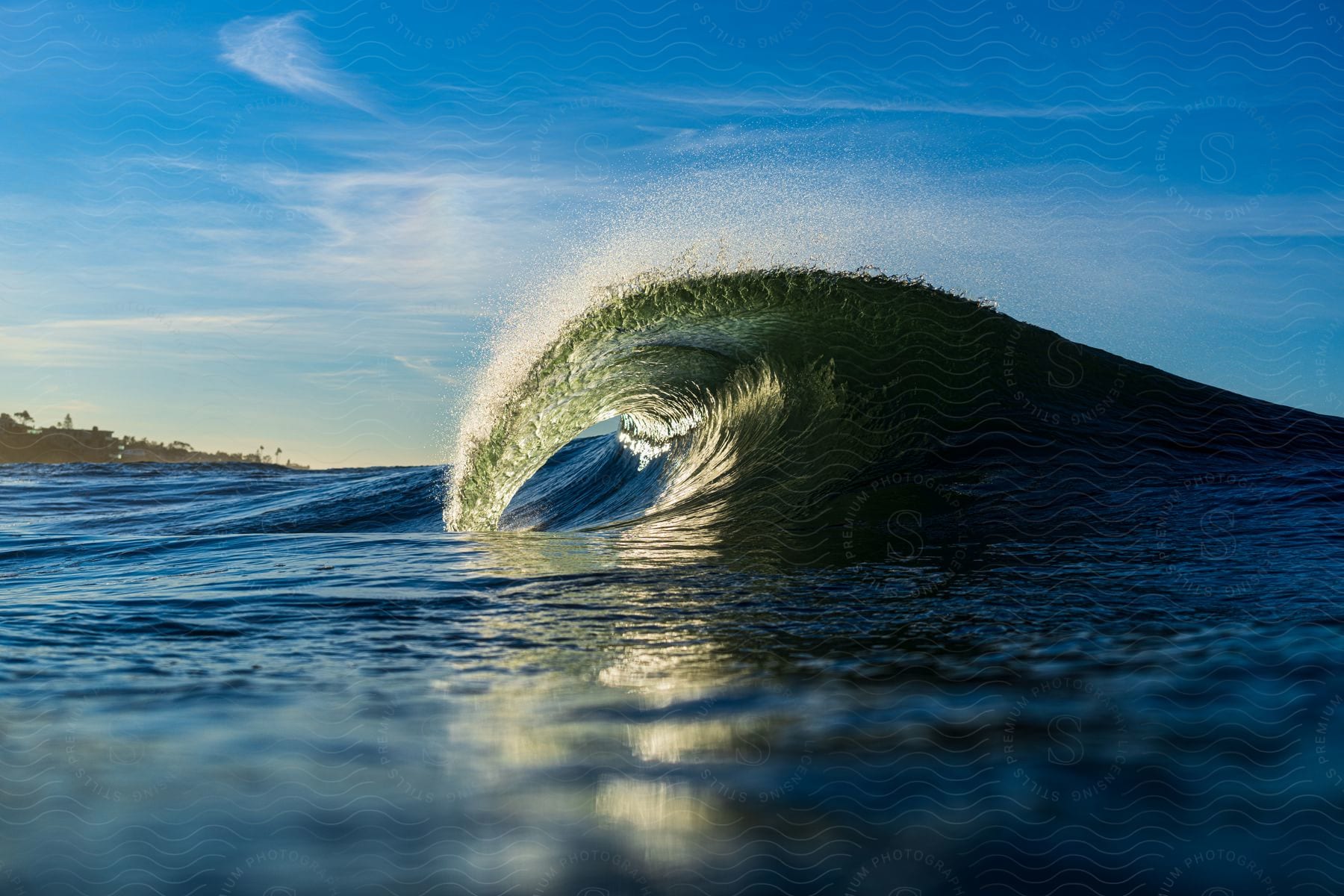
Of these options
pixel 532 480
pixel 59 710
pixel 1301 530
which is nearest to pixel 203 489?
pixel 532 480

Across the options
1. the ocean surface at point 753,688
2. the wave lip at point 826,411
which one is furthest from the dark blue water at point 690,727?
the wave lip at point 826,411

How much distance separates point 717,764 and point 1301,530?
16.8 ft

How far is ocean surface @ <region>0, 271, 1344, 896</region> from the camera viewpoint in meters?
2.27

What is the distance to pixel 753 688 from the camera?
130 inches

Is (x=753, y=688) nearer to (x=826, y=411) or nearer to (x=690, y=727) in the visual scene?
(x=690, y=727)

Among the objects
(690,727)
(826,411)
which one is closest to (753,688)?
(690,727)

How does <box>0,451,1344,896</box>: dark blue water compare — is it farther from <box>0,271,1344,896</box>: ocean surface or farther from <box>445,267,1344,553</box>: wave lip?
<box>445,267,1344,553</box>: wave lip

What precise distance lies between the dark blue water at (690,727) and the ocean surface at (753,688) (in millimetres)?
13

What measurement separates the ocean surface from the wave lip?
84mm

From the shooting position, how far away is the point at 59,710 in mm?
3156

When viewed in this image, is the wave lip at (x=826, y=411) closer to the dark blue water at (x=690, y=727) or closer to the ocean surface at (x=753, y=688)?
the ocean surface at (x=753, y=688)

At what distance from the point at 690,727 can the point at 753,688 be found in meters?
0.42

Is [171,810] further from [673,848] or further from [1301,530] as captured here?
[1301,530]

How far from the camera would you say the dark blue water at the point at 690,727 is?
88.4 inches
